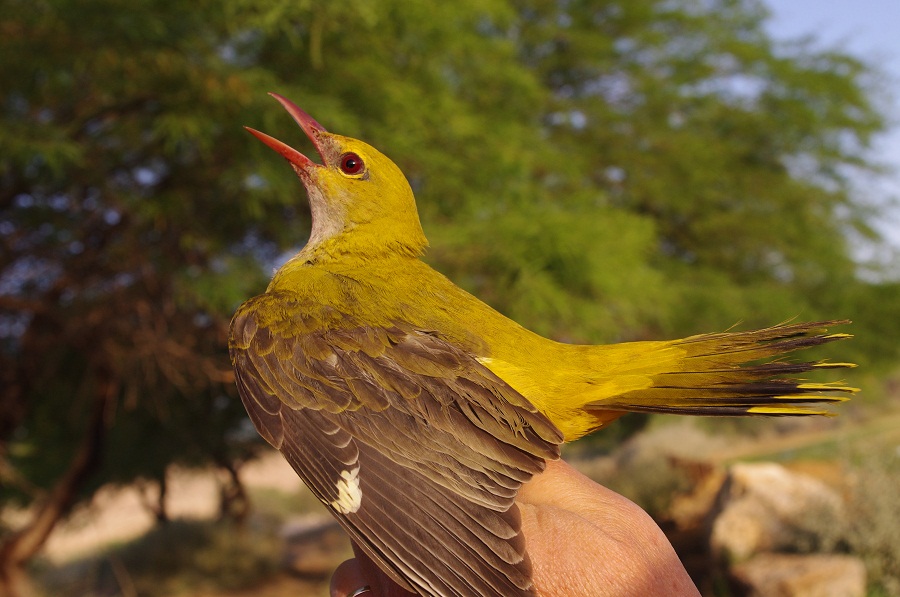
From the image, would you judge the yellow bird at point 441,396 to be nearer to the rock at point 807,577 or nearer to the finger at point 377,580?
Result: the finger at point 377,580

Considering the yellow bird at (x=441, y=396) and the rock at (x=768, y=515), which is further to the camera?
the rock at (x=768, y=515)

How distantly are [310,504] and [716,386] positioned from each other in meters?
26.3

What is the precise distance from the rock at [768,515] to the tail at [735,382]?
6.56 meters

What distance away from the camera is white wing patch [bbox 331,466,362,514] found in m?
1.90

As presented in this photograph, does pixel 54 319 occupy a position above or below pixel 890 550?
below

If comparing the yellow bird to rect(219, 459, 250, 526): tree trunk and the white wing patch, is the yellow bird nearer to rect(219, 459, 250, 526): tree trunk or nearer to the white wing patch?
the white wing patch

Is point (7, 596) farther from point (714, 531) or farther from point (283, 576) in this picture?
point (714, 531)

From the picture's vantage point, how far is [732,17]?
14242 millimetres

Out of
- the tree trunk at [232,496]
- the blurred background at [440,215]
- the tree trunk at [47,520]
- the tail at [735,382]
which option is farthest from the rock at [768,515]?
the tree trunk at [232,496]

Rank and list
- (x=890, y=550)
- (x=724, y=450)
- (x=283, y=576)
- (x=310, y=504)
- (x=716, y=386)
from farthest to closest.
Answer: (x=310, y=504), (x=724, y=450), (x=283, y=576), (x=890, y=550), (x=716, y=386)

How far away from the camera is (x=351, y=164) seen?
9.64 feet

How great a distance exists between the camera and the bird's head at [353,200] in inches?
109

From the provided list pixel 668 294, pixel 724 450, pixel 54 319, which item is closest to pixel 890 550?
pixel 668 294

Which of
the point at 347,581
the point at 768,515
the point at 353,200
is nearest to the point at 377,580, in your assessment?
the point at 347,581
